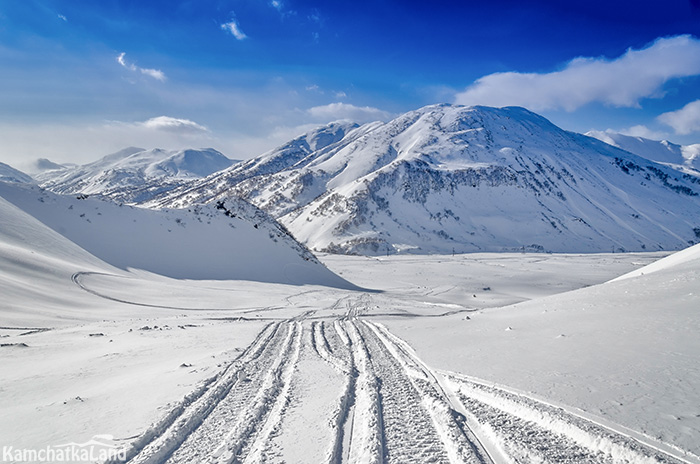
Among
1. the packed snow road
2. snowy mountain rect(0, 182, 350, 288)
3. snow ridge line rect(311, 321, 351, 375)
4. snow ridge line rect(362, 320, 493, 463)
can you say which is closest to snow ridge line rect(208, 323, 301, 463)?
the packed snow road

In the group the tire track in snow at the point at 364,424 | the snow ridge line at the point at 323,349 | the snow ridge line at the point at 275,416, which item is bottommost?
the snow ridge line at the point at 323,349

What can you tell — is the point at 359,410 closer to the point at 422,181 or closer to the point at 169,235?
the point at 169,235

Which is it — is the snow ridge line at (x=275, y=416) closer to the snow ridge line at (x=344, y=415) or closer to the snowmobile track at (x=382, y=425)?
the snowmobile track at (x=382, y=425)

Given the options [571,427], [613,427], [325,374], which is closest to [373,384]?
[325,374]

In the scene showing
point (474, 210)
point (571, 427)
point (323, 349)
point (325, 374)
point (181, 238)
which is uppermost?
point (474, 210)

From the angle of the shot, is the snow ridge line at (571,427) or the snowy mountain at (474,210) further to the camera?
the snowy mountain at (474,210)

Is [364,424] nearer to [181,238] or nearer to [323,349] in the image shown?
[323,349]

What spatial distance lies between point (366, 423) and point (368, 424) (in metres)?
0.05

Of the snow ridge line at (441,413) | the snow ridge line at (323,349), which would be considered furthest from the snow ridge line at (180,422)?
the snow ridge line at (441,413)

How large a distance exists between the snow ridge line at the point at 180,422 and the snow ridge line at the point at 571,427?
13.7ft

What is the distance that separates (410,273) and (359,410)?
52915 millimetres

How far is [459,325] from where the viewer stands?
44.9 ft

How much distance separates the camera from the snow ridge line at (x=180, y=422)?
410 centimetres

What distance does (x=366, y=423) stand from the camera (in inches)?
199
